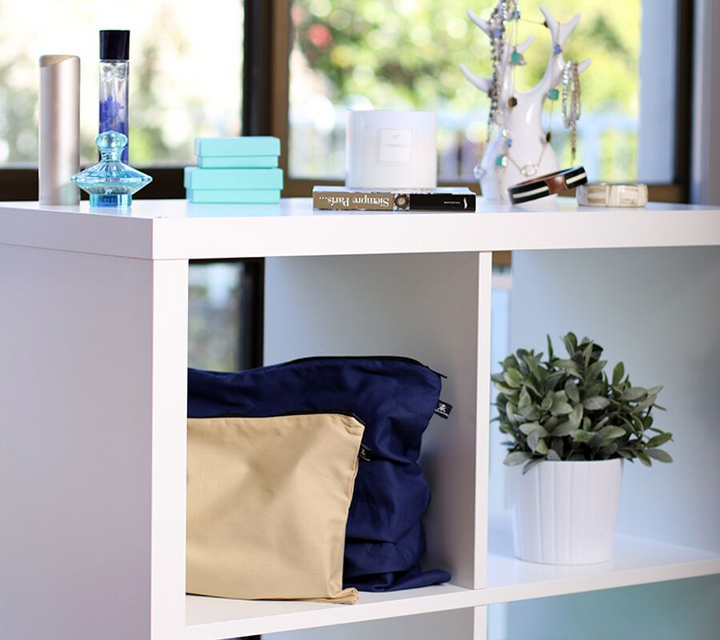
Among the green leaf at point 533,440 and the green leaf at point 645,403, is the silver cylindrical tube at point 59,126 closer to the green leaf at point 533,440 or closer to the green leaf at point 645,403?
the green leaf at point 533,440

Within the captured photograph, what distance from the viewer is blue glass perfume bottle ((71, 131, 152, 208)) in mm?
1371

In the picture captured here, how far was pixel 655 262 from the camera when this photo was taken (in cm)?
173

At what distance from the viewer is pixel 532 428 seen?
1.57 m

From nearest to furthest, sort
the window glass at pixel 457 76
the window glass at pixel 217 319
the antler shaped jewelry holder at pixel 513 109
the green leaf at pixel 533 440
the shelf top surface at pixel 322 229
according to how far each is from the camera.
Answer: the shelf top surface at pixel 322 229 < the green leaf at pixel 533 440 < the antler shaped jewelry holder at pixel 513 109 < the window glass at pixel 217 319 < the window glass at pixel 457 76

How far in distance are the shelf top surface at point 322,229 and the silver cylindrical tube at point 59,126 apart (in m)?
0.03

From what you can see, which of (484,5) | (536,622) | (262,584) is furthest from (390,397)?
(484,5)

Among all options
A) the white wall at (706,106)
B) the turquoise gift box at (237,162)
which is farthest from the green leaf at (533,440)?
the white wall at (706,106)

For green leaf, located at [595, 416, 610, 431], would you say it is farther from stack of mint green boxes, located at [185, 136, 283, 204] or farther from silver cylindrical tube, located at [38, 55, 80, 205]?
silver cylindrical tube, located at [38, 55, 80, 205]

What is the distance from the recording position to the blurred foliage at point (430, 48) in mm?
3051

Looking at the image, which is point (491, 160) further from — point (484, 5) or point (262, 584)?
point (484, 5)

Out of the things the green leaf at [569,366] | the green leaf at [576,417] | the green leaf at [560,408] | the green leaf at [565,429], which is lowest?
the green leaf at [565,429]

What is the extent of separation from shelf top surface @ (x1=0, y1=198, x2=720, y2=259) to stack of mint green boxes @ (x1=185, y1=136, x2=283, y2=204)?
3 cm

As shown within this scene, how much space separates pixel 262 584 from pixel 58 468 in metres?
0.25

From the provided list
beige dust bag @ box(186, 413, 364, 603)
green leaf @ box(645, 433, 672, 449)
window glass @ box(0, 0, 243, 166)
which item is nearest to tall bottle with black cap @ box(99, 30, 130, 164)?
beige dust bag @ box(186, 413, 364, 603)
